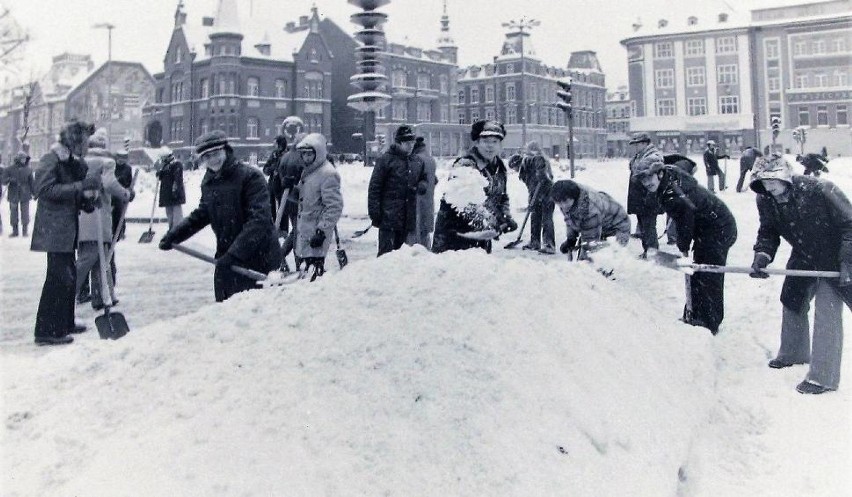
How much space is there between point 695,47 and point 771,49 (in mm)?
5973

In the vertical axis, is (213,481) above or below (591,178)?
below

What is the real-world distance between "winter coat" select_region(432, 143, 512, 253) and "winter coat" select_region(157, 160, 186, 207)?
7.89 meters

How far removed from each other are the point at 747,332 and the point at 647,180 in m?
1.65

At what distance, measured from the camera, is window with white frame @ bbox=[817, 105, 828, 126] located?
55.7 metres

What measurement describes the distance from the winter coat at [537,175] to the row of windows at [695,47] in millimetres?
55585

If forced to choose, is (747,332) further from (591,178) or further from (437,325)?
(591,178)

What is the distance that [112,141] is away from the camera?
65.0 m

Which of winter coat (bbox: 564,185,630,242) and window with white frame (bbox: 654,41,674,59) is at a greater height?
window with white frame (bbox: 654,41,674,59)

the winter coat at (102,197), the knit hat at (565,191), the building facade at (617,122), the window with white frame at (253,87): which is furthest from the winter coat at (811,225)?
the building facade at (617,122)

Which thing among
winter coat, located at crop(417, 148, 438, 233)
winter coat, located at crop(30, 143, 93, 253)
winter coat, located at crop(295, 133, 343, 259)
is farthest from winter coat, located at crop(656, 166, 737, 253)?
winter coat, located at crop(30, 143, 93, 253)

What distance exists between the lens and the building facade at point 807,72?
176 ft

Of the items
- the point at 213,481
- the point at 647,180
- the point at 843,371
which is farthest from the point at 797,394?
the point at 213,481

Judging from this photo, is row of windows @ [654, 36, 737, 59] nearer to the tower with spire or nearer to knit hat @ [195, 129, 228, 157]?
the tower with spire

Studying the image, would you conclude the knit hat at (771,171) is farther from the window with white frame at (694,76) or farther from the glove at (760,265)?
the window with white frame at (694,76)
